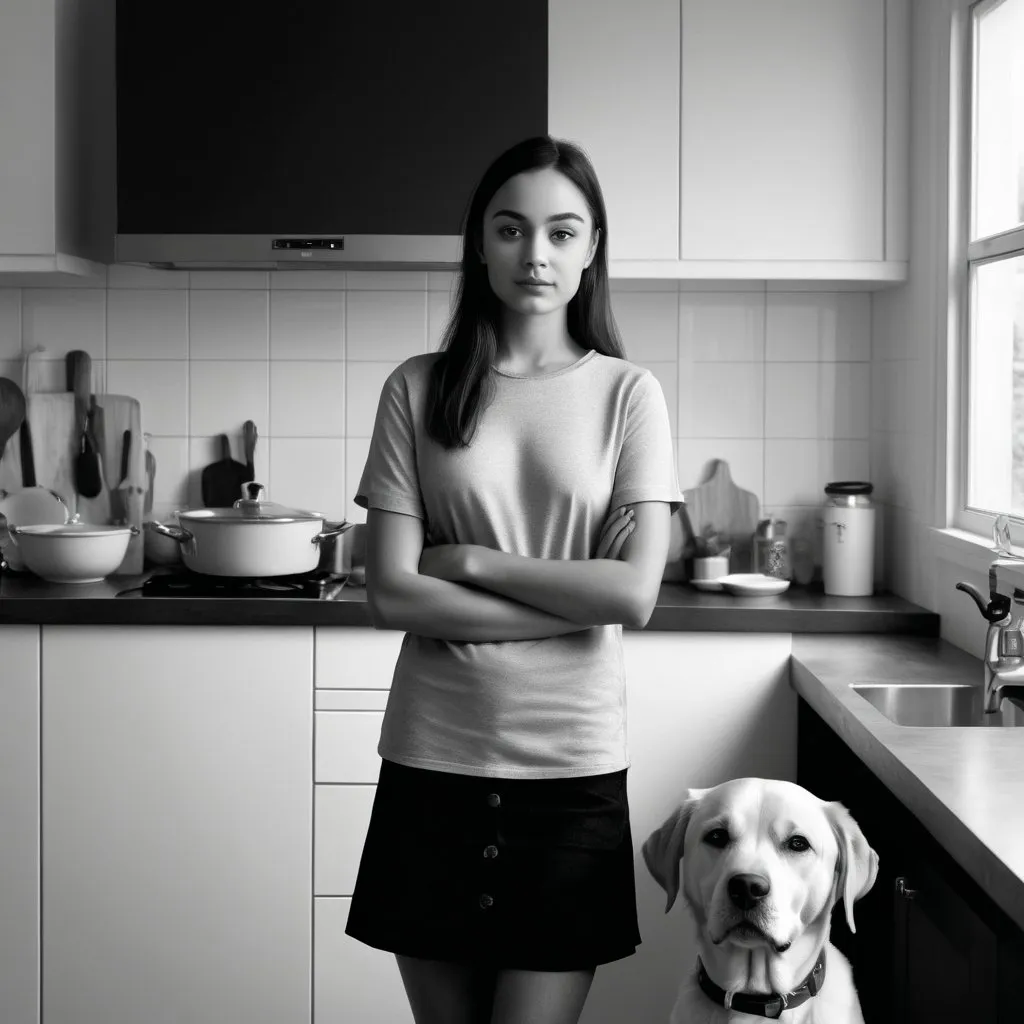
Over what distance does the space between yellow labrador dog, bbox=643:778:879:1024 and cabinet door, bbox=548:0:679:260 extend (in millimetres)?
1612

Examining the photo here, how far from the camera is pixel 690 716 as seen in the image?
2.65m

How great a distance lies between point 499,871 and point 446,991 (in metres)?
0.18

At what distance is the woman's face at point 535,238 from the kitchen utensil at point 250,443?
1.73 metres

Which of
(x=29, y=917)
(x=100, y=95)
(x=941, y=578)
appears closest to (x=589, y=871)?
(x=941, y=578)

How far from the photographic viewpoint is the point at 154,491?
3.25m

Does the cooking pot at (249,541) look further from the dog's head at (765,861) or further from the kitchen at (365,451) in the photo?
the dog's head at (765,861)

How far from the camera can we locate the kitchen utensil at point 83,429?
3.19 metres

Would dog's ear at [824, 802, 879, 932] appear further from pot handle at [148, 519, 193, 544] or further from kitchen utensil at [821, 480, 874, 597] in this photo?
pot handle at [148, 519, 193, 544]

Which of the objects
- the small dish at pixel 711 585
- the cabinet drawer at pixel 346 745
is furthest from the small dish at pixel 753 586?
the cabinet drawer at pixel 346 745

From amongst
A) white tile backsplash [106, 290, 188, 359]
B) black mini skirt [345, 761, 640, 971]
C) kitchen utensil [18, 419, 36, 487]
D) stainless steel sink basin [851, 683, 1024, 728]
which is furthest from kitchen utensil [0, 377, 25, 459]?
stainless steel sink basin [851, 683, 1024, 728]

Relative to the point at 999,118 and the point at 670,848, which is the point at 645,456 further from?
the point at 999,118

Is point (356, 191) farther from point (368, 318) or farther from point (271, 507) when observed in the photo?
point (271, 507)

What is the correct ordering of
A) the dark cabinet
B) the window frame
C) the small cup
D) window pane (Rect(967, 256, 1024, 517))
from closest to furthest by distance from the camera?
the dark cabinet, window pane (Rect(967, 256, 1024, 517)), the window frame, the small cup

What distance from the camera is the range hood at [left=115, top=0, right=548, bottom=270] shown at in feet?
9.10
